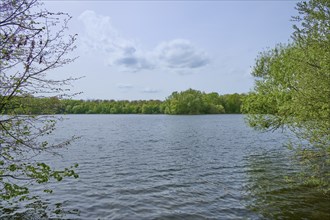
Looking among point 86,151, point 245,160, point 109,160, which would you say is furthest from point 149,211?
point 86,151

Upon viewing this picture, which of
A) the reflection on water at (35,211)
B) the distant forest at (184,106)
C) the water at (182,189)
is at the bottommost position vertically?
the reflection on water at (35,211)

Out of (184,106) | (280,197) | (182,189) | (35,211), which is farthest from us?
(184,106)

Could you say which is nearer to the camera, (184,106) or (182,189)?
(182,189)

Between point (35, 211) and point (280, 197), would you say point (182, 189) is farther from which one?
point (35, 211)

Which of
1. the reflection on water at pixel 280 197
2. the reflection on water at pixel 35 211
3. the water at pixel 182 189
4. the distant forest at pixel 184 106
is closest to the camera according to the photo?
the reflection on water at pixel 35 211

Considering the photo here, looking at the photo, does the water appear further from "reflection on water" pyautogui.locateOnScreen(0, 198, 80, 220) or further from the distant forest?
the distant forest

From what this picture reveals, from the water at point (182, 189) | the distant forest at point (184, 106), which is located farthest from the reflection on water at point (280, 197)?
the distant forest at point (184, 106)

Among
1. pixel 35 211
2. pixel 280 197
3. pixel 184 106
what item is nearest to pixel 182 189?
pixel 280 197

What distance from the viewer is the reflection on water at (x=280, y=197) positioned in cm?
1382

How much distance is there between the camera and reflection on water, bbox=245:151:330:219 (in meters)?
13.8

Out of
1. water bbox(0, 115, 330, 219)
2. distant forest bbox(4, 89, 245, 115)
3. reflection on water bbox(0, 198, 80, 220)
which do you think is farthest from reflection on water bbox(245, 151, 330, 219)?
distant forest bbox(4, 89, 245, 115)

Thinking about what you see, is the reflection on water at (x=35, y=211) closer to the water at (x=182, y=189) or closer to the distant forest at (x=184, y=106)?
the water at (x=182, y=189)

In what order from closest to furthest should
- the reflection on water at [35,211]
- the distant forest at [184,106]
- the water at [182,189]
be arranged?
the reflection on water at [35,211] → the water at [182,189] → the distant forest at [184,106]

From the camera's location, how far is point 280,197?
16.2 meters
